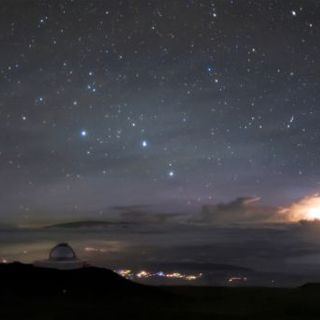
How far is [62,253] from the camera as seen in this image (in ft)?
151

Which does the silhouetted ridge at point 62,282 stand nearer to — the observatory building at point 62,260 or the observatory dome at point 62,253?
the observatory building at point 62,260

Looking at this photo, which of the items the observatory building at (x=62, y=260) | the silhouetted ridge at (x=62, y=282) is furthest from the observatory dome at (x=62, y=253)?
the silhouetted ridge at (x=62, y=282)

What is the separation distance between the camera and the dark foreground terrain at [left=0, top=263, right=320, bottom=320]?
83.3 feet

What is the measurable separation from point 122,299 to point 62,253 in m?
12.3

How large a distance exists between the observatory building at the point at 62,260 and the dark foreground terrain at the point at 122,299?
1646 mm

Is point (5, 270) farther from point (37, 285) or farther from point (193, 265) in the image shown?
point (193, 265)

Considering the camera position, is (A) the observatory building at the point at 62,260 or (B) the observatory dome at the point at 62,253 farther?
(B) the observatory dome at the point at 62,253

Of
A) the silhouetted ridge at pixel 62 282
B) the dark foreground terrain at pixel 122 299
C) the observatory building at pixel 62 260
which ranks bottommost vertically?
the dark foreground terrain at pixel 122 299

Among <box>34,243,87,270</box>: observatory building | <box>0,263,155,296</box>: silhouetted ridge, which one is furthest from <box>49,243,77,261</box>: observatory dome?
<box>0,263,155,296</box>: silhouetted ridge

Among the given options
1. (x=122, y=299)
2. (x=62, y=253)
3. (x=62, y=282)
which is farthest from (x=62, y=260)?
(x=122, y=299)

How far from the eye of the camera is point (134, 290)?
131ft

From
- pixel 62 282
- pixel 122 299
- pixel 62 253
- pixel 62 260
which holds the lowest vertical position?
pixel 122 299

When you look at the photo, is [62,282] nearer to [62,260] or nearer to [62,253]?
[62,260]

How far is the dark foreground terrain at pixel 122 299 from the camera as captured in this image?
83.3 feet
